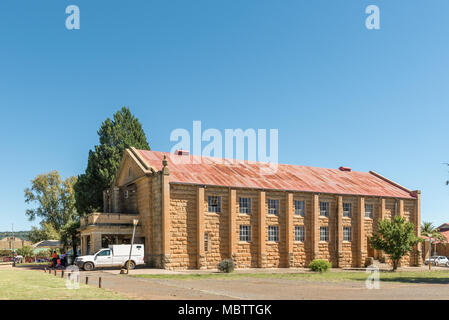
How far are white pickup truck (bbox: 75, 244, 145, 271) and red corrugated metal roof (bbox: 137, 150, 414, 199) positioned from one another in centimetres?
597

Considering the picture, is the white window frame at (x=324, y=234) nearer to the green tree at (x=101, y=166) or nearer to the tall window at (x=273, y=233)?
the tall window at (x=273, y=233)

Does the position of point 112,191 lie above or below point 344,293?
above

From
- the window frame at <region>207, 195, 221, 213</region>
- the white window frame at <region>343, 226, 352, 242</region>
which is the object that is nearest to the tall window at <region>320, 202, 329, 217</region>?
the white window frame at <region>343, 226, 352, 242</region>

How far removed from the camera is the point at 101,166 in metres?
50.1

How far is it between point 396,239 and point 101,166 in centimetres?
2856

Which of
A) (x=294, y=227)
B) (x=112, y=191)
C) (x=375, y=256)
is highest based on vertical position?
(x=112, y=191)

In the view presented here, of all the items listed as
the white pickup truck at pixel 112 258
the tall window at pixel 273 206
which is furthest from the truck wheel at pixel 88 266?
the tall window at pixel 273 206

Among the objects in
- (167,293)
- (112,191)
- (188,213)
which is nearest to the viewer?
(167,293)

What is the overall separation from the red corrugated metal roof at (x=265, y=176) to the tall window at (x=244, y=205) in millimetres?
1190

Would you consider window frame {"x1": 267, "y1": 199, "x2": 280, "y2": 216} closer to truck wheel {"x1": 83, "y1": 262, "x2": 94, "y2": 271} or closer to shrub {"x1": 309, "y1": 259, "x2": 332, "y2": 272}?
shrub {"x1": 309, "y1": 259, "x2": 332, "y2": 272}

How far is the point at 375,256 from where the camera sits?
4716cm
